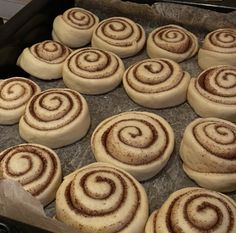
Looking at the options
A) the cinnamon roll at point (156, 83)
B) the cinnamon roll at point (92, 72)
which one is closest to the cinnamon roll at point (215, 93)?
the cinnamon roll at point (156, 83)

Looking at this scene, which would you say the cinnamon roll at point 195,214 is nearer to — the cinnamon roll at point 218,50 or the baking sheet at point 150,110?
the baking sheet at point 150,110

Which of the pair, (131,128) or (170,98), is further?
(170,98)

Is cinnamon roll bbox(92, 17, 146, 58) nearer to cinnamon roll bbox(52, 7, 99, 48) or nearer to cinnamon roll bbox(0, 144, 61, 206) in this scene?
cinnamon roll bbox(52, 7, 99, 48)

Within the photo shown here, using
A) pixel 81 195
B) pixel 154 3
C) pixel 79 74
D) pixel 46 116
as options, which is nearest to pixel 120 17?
pixel 154 3

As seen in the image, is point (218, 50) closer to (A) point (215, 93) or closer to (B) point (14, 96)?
(A) point (215, 93)

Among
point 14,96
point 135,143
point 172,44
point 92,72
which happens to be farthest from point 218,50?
point 14,96

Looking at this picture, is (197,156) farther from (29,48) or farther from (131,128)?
(29,48)
